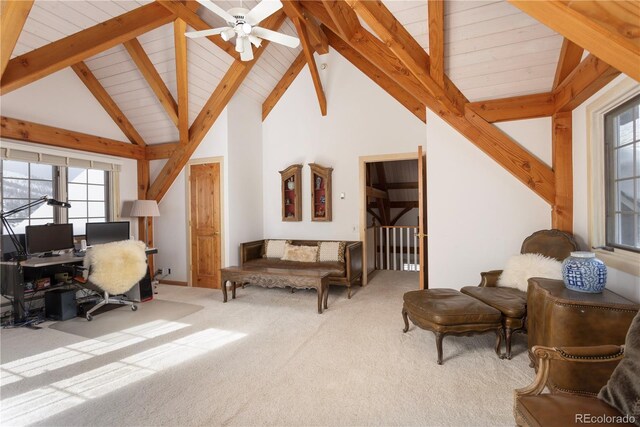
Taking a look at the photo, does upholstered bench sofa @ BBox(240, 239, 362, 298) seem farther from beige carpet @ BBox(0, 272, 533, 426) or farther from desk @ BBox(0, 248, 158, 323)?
desk @ BBox(0, 248, 158, 323)

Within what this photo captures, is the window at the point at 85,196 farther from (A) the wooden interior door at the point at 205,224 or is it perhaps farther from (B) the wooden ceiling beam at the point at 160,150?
(A) the wooden interior door at the point at 205,224

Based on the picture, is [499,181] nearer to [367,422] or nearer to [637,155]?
[637,155]

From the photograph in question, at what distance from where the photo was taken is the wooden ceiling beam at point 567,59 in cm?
266

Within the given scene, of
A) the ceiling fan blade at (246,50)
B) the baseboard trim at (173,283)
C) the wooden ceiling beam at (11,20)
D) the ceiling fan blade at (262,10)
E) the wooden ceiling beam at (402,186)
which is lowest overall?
the baseboard trim at (173,283)

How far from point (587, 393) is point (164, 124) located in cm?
596

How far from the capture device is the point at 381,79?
16.0 ft

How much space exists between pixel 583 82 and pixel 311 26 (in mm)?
3436

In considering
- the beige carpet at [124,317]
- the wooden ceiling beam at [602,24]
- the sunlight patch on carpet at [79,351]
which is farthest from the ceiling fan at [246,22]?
the beige carpet at [124,317]

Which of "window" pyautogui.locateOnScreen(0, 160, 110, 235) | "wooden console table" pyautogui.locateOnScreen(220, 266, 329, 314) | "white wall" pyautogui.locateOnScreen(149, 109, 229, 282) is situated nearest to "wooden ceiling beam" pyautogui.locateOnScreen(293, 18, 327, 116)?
"white wall" pyautogui.locateOnScreen(149, 109, 229, 282)

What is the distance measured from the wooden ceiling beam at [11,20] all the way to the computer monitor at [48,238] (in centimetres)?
203

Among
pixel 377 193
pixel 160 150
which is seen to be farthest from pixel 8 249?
pixel 377 193

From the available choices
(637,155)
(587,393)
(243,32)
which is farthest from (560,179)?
(243,32)

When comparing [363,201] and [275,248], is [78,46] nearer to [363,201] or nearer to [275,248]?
[275,248]

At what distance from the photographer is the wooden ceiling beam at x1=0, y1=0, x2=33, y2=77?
2.39 metres
